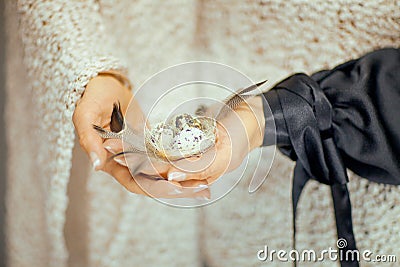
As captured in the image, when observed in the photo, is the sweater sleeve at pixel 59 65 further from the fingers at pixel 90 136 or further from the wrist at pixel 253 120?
the wrist at pixel 253 120

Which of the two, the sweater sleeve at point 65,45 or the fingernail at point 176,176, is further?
the sweater sleeve at point 65,45

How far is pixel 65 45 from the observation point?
0.48 m

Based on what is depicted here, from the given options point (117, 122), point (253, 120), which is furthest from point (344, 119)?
point (117, 122)

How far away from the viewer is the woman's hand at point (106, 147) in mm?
374

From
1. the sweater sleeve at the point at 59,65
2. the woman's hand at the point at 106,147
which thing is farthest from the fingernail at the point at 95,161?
the sweater sleeve at the point at 59,65

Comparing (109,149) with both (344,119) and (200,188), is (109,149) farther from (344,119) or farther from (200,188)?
(344,119)

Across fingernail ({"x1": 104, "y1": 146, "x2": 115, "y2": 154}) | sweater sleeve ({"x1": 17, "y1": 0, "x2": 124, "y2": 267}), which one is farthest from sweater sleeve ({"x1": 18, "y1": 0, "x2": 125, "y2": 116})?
fingernail ({"x1": 104, "y1": 146, "x2": 115, "y2": 154})

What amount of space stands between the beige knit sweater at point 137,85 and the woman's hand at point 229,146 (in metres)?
0.15

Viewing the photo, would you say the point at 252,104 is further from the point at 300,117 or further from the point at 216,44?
the point at 216,44

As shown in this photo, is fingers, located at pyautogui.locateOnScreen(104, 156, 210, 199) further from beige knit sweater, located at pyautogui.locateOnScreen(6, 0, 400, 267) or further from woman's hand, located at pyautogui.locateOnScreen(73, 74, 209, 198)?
beige knit sweater, located at pyautogui.locateOnScreen(6, 0, 400, 267)

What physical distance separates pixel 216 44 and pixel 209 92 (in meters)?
0.15

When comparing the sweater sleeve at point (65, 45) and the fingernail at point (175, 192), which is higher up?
the sweater sleeve at point (65, 45)

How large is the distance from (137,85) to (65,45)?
0.41 feet

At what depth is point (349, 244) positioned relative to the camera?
444 millimetres
